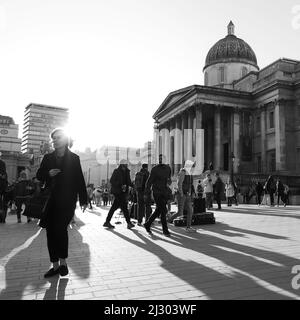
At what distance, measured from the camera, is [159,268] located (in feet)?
16.4

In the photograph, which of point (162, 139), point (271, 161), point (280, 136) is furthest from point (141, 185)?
point (162, 139)

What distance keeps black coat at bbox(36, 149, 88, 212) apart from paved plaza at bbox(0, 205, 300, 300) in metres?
1.00

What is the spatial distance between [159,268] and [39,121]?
159389mm

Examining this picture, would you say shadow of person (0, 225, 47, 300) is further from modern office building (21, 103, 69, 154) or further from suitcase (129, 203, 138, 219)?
modern office building (21, 103, 69, 154)

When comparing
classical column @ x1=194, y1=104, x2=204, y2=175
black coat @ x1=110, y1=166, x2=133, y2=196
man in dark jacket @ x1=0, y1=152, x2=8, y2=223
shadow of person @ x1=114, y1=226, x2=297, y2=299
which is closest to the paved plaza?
shadow of person @ x1=114, y1=226, x2=297, y2=299

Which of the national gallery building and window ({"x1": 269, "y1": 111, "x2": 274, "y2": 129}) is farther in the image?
window ({"x1": 269, "y1": 111, "x2": 274, "y2": 129})

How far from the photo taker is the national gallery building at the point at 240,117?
39969 millimetres

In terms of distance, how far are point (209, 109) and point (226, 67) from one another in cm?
Result: 1043

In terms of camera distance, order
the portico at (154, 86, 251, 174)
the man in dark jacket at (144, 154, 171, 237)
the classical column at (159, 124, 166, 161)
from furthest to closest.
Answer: the classical column at (159, 124, 166, 161)
the portico at (154, 86, 251, 174)
the man in dark jacket at (144, 154, 171, 237)

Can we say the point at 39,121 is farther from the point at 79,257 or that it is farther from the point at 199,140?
the point at 79,257

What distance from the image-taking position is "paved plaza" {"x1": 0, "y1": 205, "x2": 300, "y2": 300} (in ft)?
12.5

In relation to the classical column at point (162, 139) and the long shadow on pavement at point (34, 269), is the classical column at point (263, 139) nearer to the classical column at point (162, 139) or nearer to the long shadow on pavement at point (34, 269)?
the classical column at point (162, 139)

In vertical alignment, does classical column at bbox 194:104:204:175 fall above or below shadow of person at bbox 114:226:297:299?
above

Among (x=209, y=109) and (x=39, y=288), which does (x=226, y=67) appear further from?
(x=39, y=288)
